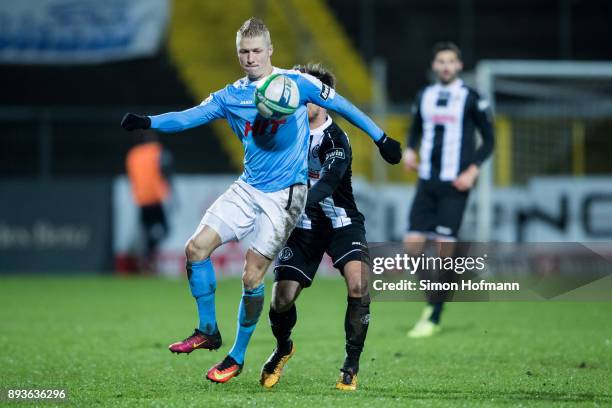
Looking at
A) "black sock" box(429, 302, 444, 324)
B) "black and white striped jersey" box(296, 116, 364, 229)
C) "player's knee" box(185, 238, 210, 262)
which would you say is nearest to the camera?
"player's knee" box(185, 238, 210, 262)

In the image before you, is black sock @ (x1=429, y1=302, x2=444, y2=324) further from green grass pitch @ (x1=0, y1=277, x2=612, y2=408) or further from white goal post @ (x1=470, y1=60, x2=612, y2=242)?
white goal post @ (x1=470, y1=60, x2=612, y2=242)

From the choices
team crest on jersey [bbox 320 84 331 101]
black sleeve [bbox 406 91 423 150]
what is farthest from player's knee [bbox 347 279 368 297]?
black sleeve [bbox 406 91 423 150]

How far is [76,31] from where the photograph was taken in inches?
757

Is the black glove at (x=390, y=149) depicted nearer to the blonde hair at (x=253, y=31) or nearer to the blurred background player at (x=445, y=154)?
the blonde hair at (x=253, y=31)

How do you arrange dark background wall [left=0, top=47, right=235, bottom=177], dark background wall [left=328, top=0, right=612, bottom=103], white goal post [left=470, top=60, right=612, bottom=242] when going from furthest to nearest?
dark background wall [left=328, top=0, right=612, bottom=103] < dark background wall [left=0, top=47, right=235, bottom=177] < white goal post [left=470, top=60, right=612, bottom=242]

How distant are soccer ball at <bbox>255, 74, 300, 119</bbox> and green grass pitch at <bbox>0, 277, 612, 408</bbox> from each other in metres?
1.43

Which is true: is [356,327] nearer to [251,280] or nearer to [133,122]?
[251,280]

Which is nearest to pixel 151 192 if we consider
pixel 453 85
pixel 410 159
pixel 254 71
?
pixel 410 159

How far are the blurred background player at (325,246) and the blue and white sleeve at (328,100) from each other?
29 centimetres

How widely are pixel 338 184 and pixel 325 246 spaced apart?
1.25 feet

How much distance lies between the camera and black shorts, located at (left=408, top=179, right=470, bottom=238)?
9039 millimetres

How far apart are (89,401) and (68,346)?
277cm

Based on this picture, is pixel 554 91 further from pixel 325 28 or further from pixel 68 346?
pixel 68 346

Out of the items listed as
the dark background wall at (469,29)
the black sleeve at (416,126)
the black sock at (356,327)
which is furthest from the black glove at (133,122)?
the dark background wall at (469,29)
